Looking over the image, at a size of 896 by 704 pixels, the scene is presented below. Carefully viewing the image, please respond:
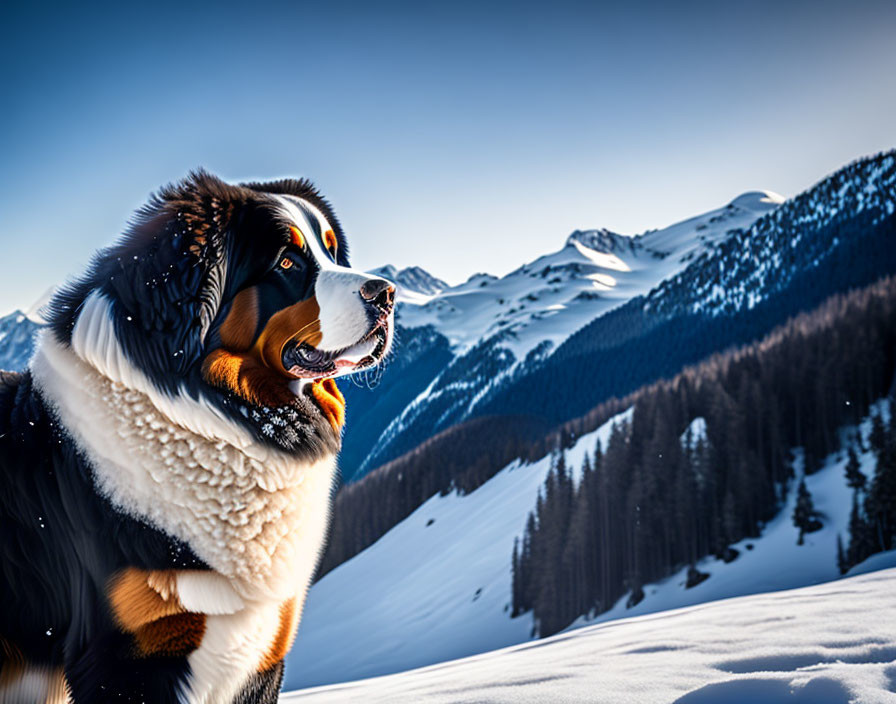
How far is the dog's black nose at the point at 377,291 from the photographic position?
8.41ft

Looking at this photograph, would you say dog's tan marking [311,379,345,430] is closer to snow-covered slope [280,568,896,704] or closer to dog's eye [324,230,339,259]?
dog's eye [324,230,339,259]

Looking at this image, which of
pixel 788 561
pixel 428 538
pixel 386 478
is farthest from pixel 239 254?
pixel 386 478

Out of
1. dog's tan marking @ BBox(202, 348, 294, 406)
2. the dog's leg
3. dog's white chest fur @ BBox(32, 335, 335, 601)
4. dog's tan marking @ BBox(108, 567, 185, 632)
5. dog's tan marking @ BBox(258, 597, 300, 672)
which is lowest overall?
the dog's leg

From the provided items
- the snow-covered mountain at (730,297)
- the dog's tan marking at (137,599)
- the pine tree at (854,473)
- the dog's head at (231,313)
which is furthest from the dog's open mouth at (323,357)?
the snow-covered mountain at (730,297)

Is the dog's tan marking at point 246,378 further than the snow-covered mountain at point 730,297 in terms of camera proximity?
No

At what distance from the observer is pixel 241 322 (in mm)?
2516

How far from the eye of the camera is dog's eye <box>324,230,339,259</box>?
3.02m

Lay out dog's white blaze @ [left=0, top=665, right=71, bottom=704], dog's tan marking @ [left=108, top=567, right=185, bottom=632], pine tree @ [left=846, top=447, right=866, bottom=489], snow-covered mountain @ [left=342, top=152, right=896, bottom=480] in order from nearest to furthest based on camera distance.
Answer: dog's tan marking @ [left=108, top=567, right=185, bottom=632] → dog's white blaze @ [left=0, top=665, right=71, bottom=704] → pine tree @ [left=846, top=447, right=866, bottom=489] → snow-covered mountain @ [left=342, top=152, right=896, bottom=480]

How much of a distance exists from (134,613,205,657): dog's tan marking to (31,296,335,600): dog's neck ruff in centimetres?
19

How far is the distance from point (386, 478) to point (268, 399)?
88.5 metres

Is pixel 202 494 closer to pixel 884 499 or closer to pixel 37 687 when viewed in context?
pixel 37 687

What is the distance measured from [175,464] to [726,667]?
9.48 ft

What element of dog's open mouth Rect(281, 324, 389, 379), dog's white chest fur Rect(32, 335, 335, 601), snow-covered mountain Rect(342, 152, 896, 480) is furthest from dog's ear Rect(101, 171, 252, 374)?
snow-covered mountain Rect(342, 152, 896, 480)

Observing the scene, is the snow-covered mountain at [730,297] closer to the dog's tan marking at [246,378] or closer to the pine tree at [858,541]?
the pine tree at [858,541]
